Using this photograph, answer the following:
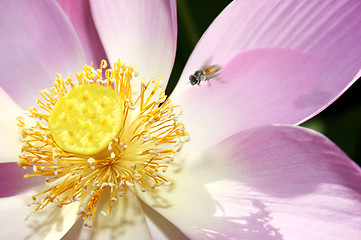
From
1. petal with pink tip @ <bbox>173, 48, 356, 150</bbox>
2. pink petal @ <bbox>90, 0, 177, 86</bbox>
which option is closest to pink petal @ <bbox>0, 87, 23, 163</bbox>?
pink petal @ <bbox>90, 0, 177, 86</bbox>

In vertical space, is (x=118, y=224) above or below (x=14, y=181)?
below

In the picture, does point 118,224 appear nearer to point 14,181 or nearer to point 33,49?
point 14,181

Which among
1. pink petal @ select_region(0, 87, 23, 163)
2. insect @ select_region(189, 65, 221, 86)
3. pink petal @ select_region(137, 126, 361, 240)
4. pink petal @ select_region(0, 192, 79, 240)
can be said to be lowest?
pink petal @ select_region(137, 126, 361, 240)

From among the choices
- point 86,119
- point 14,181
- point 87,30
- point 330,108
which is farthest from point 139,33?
point 330,108

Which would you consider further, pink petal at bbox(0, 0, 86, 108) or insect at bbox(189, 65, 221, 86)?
pink petal at bbox(0, 0, 86, 108)

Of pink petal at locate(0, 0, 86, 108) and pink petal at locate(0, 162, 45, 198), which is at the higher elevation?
pink petal at locate(0, 0, 86, 108)

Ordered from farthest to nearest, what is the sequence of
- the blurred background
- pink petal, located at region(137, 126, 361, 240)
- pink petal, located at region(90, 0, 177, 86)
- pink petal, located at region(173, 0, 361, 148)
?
the blurred background, pink petal, located at region(90, 0, 177, 86), pink petal, located at region(173, 0, 361, 148), pink petal, located at region(137, 126, 361, 240)

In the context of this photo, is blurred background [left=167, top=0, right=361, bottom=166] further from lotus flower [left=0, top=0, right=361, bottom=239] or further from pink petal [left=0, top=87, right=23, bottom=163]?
pink petal [left=0, top=87, right=23, bottom=163]

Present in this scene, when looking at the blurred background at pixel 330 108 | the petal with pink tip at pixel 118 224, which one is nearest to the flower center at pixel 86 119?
the petal with pink tip at pixel 118 224
